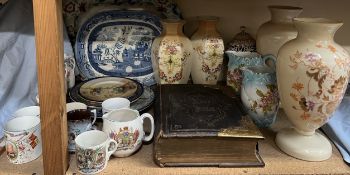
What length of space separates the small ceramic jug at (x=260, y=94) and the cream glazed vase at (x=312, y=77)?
0.16ft

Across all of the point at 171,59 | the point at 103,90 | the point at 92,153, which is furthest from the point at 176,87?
the point at 92,153

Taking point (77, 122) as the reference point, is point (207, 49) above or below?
above

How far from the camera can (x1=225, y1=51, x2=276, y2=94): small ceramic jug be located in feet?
2.57

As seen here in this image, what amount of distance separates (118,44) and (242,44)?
1.10 feet

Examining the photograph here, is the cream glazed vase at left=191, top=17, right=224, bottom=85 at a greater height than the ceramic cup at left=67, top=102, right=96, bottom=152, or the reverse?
the cream glazed vase at left=191, top=17, right=224, bottom=85

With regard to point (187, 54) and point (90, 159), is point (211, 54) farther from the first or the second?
point (90, 159)

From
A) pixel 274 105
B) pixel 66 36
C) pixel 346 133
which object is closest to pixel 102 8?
pixel 66 36

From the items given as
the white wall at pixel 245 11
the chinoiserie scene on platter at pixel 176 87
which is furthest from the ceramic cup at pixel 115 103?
the white wall at pixel 245 11

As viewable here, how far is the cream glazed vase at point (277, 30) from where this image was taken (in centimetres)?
82

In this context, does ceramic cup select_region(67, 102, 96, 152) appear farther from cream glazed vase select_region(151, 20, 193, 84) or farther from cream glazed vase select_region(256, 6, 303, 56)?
cream glazed vase select_region(256, 6, 303, 56)

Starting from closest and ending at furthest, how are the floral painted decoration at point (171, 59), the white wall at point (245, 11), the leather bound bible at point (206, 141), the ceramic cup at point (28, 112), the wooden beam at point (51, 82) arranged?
the wooden beam at point (51, 82), the leather bound bible at point (206, 141), the ceramic cup at point (28, 112), the floral painted decoration at point (171, 59), the white wall at point (245, 11)

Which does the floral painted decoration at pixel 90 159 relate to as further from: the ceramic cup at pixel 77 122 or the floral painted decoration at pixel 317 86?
the floral painted decoration at pixel 317 86

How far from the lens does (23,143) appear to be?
0.64 m

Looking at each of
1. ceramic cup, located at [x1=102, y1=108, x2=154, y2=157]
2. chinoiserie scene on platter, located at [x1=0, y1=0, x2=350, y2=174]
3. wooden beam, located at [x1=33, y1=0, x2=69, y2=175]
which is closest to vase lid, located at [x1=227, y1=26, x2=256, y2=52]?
chinoiserie scene on platter, located at [x1=0, y1=0, x2=350, y2=174]
